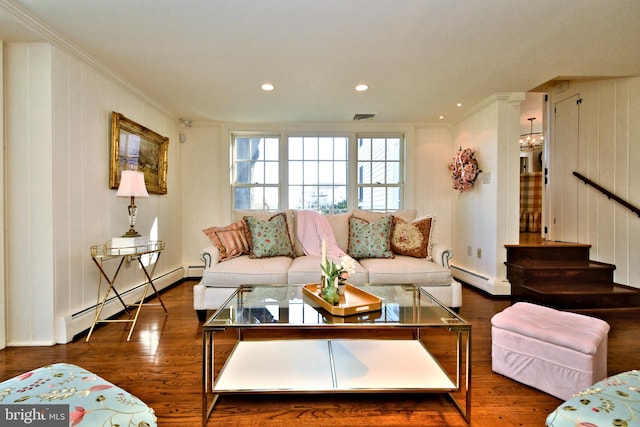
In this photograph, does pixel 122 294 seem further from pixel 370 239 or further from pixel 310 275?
pixel 370 239

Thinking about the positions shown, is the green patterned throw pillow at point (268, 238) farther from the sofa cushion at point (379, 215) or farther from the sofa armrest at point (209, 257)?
the sofa cushion at point (379, 215)

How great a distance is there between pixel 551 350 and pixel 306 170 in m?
3.39

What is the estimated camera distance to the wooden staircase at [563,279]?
2764 mm

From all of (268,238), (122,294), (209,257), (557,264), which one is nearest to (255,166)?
(268,238)

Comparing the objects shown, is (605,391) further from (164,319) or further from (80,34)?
(80,34)

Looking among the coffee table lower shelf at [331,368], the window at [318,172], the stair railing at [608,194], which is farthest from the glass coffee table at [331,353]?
the stair railing at [608,194]

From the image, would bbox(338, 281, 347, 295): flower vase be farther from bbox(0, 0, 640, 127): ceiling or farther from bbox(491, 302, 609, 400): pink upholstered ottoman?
bbox(0, 0, 640, 127): ceiling

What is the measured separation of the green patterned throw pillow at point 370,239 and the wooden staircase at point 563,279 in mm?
1462

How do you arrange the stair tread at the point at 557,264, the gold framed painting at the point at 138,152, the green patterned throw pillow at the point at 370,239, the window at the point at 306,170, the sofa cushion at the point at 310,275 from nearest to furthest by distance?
1. the sofa cushion at the point at 310,275
2. the gold framed painting at the point at 138,152
3. the green patterned throw pillow at the point at 370,239
4. the stair tread at the point at 557,264
5. the window at the point at 306,170

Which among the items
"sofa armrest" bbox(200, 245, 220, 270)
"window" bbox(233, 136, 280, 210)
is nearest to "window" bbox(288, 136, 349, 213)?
"window" bbox(233, 136, 280, 210)

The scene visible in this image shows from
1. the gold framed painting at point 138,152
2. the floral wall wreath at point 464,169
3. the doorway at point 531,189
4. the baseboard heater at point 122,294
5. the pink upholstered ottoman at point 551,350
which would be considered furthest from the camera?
the doorway at point 531,189

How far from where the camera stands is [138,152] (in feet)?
10.1

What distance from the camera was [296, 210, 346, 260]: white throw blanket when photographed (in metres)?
3.10

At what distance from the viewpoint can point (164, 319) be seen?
8.57 ft
